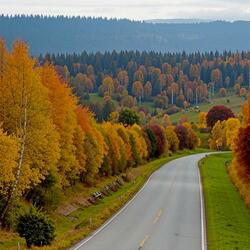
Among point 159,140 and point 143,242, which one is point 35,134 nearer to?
point 143,242

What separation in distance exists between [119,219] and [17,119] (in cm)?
957

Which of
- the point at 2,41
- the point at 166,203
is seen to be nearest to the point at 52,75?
the point at 2,41

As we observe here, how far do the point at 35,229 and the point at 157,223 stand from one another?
10.6 metres

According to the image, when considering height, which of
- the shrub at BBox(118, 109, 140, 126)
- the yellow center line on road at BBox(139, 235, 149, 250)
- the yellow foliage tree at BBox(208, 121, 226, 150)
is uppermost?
the shrub at BBox(118, 109, 140, 126)

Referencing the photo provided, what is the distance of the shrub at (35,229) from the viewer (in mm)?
28969

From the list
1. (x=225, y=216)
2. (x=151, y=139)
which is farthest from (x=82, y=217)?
(x=151, y=139)

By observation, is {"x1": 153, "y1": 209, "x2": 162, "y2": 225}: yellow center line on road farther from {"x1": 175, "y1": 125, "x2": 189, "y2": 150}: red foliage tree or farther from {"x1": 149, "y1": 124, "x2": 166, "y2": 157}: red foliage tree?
{"x1": 175, "y1": 125, "x2": 189, "y2": 150}: red foliage tree

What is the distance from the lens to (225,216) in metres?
40.4

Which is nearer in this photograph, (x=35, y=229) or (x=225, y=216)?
(x=35, y=229)

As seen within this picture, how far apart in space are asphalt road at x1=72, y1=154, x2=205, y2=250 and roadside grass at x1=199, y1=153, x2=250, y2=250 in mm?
864

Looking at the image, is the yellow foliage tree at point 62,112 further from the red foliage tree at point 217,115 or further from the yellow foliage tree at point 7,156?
the red foliage tree at point 217,115

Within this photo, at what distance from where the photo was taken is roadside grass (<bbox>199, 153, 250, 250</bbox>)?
30625 millimetres

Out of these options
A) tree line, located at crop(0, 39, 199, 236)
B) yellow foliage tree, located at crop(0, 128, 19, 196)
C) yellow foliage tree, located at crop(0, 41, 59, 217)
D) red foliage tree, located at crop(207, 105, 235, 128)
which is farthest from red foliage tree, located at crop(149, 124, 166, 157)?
yellow foliage tree, located at crop(0, 128, 19, 196)

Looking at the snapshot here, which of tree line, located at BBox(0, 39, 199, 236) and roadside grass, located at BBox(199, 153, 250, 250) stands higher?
tree line, located at BBox(0, 39, 199, 236)
